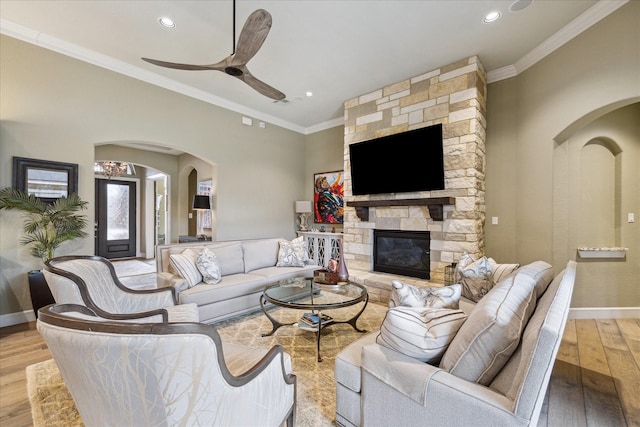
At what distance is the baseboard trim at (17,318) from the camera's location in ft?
10.1

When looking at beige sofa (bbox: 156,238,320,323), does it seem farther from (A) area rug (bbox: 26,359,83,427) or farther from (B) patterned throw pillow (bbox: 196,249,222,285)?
(A) area rug (bbox: 26,359,83,427)

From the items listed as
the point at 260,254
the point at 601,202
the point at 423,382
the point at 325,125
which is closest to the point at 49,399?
the point at 423,382

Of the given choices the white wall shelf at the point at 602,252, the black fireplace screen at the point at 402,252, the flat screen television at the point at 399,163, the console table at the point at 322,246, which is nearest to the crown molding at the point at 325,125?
the flat screen television at the point at 399,163

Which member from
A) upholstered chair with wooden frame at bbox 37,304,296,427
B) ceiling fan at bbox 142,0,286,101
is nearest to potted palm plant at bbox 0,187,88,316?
ceiling fan at bbox 142,0,286,101

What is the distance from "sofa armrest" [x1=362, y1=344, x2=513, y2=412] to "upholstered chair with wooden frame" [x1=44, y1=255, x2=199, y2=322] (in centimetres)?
147

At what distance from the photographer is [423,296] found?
1.80 metres

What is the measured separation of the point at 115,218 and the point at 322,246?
611cm

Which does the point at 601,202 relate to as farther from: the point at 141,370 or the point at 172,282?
the point at 172,282

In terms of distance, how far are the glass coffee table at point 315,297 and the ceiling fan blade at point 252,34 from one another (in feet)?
6.91

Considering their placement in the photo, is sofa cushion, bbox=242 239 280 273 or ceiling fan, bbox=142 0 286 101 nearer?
ceiling fan, bbox=142 0 286 101

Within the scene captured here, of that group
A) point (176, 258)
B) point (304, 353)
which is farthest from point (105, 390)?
point (176, 258)

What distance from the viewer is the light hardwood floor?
1.76 meters

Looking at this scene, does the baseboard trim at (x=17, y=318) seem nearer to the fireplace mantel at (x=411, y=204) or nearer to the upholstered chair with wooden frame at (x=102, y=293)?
the upholstered chair with wooden frame at (x=102, y=293)

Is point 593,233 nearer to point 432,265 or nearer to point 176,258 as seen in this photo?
point 432,265
